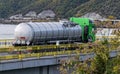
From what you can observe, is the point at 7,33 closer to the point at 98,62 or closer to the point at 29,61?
the point at 29,61

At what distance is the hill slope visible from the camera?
436 feet

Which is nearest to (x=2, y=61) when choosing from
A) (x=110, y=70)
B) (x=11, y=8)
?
(x=110, y=70)

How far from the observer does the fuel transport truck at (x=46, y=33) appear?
25.9m

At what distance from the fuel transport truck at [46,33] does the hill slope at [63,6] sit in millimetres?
94633

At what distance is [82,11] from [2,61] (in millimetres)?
114294

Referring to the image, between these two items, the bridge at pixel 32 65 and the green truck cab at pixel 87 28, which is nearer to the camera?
the bridge at pixel 32 65

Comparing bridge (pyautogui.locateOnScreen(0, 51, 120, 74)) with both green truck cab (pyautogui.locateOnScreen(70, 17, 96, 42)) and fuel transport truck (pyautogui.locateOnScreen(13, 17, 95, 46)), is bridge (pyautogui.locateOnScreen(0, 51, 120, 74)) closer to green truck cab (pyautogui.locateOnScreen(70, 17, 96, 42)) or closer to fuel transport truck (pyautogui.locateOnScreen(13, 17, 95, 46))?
fuel transport truck (pyautogui.locateOnScreen(13, 17, 95, 46))

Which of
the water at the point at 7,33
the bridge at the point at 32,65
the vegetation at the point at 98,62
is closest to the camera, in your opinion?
the vegetation at the point at 98,62

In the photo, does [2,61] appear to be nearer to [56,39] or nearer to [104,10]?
[56,39]

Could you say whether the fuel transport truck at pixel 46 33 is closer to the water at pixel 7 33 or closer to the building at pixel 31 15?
the water at pixel 7 33

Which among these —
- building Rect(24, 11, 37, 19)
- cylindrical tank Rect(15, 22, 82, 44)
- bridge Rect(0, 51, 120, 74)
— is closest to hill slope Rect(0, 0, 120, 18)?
building Rect(24, 11, 37, 19)

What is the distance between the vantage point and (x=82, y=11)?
13150cm

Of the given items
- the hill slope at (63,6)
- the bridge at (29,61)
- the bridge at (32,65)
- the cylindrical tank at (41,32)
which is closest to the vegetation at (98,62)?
the bridge at (29,61)

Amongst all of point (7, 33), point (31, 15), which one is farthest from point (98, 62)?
point (31, 15)
